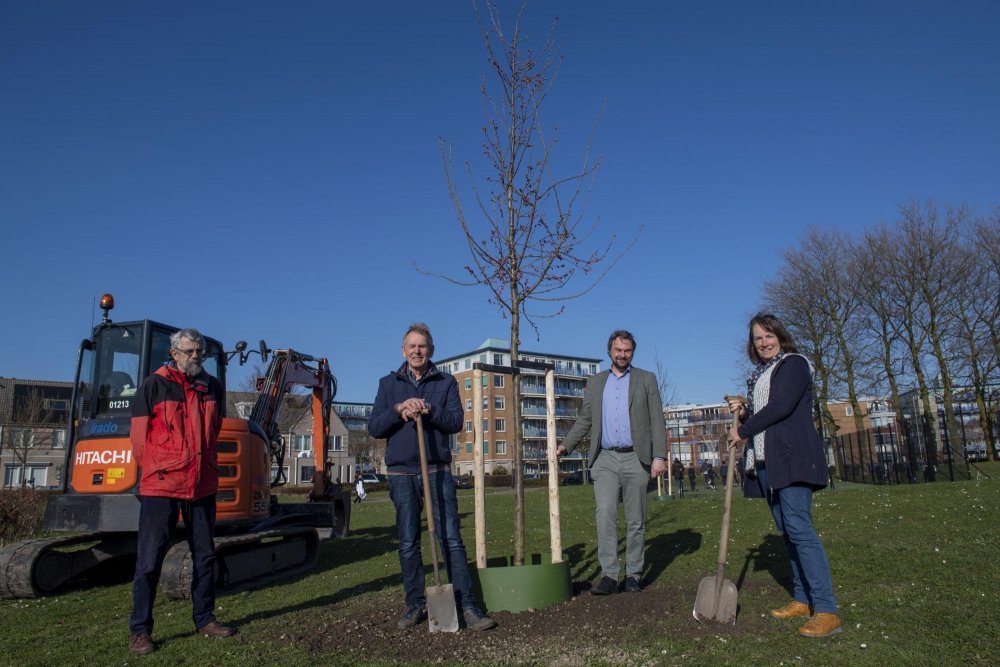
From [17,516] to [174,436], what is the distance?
9.79 m

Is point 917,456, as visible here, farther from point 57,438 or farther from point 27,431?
point 57,438

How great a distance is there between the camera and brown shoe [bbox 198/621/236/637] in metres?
4.95

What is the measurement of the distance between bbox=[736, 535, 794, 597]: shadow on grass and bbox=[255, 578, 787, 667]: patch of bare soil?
40cm

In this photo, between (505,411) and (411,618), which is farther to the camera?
(505,411)

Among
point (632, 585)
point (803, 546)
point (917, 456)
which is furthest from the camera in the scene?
point (917, 456)

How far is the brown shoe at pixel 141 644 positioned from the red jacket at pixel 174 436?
0.90m

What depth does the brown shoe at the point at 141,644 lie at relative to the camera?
4.61 meters

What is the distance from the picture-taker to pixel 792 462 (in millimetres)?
4508

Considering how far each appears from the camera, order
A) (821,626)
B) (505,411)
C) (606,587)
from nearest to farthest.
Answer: (821,626) → (606,587) → (505,411)

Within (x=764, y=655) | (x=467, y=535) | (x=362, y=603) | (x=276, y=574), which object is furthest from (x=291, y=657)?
(x=467, y=535)

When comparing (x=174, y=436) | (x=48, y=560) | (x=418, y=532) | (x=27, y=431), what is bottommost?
(x=48, y=560)

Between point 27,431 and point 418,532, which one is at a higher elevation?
point 27,431

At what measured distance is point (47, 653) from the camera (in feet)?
15.9

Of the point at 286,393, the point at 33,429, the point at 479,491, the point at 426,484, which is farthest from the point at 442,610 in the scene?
the point at 33,429
